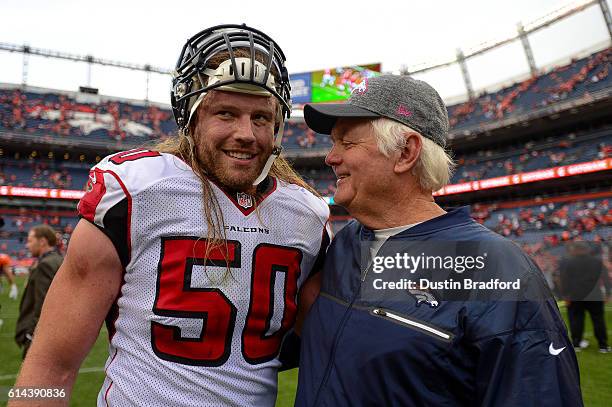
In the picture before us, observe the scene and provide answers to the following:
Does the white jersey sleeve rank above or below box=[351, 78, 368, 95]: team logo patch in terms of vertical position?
below

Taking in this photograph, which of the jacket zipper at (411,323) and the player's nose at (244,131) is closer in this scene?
the jacket zipper at (411,323)

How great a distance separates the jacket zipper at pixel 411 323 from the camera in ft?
4.79

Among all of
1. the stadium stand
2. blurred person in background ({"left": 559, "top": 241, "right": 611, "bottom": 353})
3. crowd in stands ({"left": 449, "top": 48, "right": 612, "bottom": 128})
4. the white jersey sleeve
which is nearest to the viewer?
the white jersey sleeve

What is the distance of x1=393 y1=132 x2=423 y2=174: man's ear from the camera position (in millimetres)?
1829

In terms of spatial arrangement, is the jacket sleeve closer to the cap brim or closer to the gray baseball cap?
the gray baseball cap

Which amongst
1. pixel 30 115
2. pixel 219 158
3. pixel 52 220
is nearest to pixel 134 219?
pixel 219 158

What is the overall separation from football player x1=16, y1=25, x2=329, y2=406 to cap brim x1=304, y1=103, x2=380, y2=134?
17 cm

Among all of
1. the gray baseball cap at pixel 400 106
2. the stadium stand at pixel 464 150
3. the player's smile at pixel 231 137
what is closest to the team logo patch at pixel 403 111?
the gray baseball cap at pixel 400 106

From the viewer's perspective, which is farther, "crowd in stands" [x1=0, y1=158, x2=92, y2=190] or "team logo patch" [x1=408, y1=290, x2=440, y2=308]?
"crowd in stands" [x1=0, y1=158, x2=92, y2=190]

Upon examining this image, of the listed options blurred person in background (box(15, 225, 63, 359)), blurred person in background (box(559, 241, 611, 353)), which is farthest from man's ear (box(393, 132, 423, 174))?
blurred person in background (box(559, 241, 611, 353))

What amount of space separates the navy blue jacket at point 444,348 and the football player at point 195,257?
259mm

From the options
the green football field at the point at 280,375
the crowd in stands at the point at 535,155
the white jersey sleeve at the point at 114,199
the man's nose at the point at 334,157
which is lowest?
the green football field at the point at 280,375

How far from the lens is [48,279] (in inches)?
207

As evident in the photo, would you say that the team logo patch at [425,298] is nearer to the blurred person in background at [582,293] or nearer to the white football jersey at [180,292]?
the white football jersey at [180,292]
